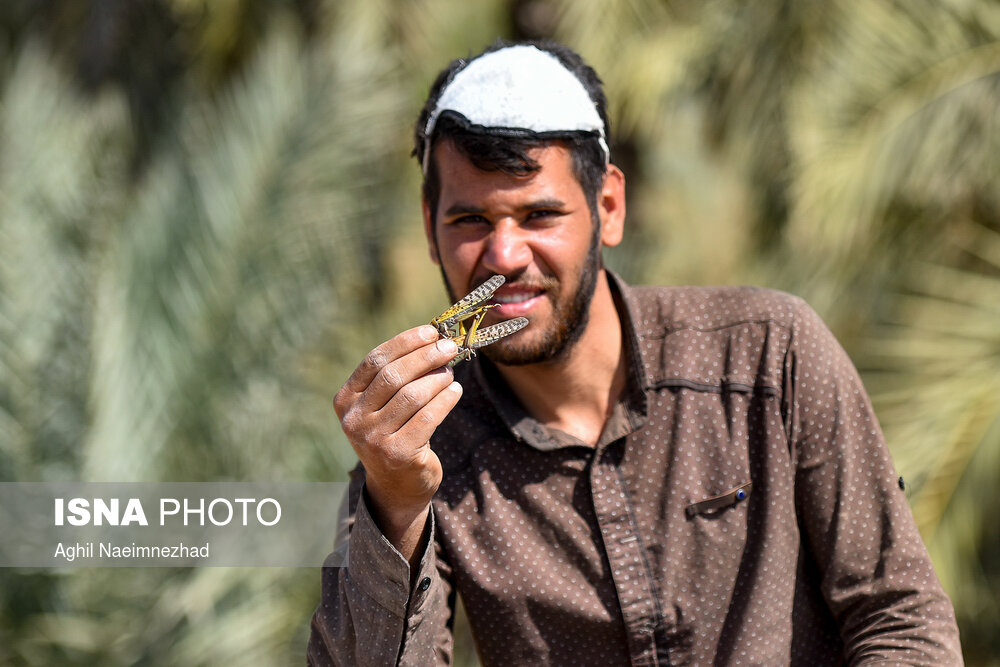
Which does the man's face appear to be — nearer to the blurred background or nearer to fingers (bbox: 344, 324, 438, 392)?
fingers (bbox: 344, 324, 438, 392)

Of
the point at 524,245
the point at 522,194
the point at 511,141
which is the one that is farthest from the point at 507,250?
the point at 511,141

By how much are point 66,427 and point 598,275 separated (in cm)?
286

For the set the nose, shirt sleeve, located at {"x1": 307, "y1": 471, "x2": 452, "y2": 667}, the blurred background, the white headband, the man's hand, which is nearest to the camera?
the man's hand

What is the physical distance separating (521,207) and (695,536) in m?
0.90

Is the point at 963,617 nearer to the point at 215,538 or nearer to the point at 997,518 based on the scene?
the point at 997,518

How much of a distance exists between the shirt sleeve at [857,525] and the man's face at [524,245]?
0.58 m

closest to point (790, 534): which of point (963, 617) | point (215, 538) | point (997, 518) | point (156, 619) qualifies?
point (215, 538)

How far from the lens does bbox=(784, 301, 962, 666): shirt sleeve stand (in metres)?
2.38

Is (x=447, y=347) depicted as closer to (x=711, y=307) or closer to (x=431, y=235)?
(x=431, y=235)

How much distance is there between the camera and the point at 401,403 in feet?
6.95

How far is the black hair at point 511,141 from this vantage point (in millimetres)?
2578

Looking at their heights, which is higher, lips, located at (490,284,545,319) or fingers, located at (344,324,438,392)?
lips, located at (490,284,545,319)

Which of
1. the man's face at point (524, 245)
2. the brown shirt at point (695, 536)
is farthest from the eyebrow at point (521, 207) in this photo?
the brown shirt at point (695, 536)

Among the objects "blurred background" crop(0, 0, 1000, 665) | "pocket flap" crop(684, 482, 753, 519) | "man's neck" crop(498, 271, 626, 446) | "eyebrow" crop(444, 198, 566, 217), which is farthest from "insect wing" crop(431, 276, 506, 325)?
"blurred background" crop(0, 0, 1000, 665)
